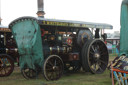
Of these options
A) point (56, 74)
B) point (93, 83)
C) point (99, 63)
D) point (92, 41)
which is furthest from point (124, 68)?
point (99, 63)

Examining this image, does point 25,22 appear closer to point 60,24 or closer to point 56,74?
point 60,24

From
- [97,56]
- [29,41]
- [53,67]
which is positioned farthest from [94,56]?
[29,41]

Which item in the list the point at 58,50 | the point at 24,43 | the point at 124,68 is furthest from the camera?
the point at 58,50

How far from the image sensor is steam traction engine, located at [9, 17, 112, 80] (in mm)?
6332

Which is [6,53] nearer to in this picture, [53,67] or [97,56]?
[53,67]

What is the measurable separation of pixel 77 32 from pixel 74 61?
1181 mm

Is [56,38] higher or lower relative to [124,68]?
higher

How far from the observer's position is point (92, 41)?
761 centimetres

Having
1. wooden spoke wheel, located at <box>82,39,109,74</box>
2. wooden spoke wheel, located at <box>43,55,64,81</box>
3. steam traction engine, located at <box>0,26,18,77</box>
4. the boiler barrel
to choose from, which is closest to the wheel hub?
wooden spoke wheel, located at <box>82,39,109,74</box>

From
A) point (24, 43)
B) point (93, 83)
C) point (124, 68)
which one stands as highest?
point (24, 43)

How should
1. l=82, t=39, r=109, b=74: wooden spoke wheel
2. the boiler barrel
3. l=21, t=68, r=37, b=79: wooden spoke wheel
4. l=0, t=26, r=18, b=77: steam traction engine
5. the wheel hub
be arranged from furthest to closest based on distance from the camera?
1. the wheel hub
2. l=0, t=26, r=18, b=77: steam traction engine
3. l=82, t=39, r=109, b=74: wooden spoke wheel
4. l=21, t=68, r=37, b=79: wooden spoke wheel
5. the boiler barrel

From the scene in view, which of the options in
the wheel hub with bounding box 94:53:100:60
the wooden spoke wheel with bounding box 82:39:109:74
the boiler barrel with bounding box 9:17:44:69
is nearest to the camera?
the boiler barrel with bounding box 9:17:44:69

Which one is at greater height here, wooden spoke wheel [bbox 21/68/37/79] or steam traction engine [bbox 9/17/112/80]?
steam traction engine [bbox 9/17/112/80]

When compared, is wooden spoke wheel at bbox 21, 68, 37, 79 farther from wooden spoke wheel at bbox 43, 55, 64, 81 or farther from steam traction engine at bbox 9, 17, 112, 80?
wooden spoke wheel at bbox 43, 55, 64, 81
